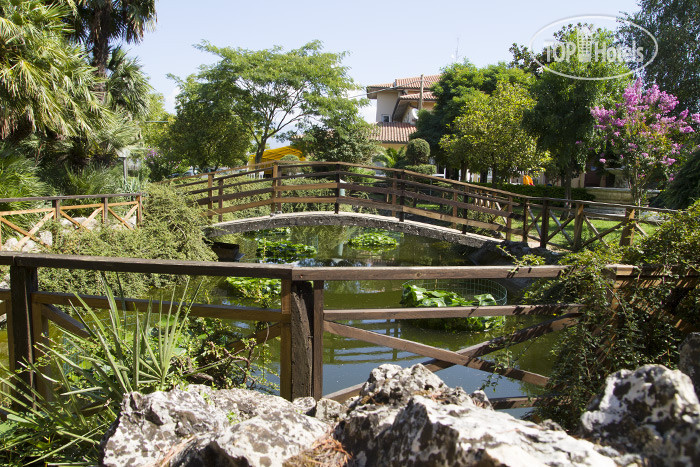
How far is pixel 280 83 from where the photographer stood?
24938 mm

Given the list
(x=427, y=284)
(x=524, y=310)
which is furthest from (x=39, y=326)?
(x=427, y=284)

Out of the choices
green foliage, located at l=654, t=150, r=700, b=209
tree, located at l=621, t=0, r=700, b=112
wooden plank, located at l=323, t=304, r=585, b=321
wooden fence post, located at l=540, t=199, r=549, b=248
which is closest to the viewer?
wooden plank, located at l=323, t=304, r=585, b=321

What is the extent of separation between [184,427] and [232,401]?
1.27 ft

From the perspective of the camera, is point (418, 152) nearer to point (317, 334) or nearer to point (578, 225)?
point (578, 225)

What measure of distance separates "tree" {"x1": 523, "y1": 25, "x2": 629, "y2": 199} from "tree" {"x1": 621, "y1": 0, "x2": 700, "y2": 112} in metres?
9.15

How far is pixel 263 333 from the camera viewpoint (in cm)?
264

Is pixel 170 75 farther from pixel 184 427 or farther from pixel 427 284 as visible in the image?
pixel 184 427

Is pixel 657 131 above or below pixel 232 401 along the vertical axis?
above

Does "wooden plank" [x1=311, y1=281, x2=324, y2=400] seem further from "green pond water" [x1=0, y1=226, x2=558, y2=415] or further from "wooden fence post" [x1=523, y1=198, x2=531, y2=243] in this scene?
"wooden fence post" [x1=523, y1=198, x2=531, y2=243]

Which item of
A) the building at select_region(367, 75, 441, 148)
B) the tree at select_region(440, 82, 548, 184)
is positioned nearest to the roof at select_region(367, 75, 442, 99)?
the building at select_region(367, 75, 441, 148)

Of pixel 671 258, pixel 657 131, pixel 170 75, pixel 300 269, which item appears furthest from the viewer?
pixel 170 75

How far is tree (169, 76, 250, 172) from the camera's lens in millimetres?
24938

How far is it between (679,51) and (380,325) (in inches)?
831

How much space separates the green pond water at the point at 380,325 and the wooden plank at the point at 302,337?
Answer: 46.0 inches
